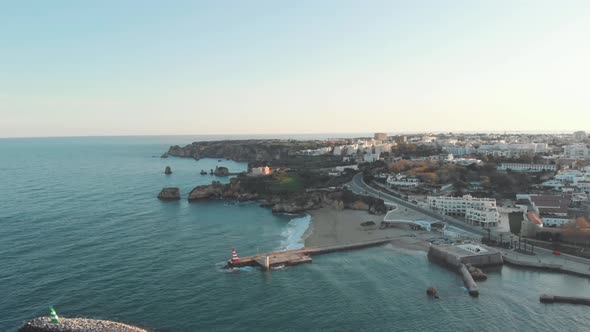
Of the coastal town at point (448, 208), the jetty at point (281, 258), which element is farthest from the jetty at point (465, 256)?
the jetty at point (281, 258)

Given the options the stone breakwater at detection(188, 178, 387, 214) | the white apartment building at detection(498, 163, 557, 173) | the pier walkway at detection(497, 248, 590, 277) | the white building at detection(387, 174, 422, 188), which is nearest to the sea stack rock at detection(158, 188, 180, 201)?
the stone breakwater at detection(188, 178, 387, 214)

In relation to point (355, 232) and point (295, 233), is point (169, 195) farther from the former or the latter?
point (355, 232)

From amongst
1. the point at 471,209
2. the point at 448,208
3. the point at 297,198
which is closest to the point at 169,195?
the point at 297,198

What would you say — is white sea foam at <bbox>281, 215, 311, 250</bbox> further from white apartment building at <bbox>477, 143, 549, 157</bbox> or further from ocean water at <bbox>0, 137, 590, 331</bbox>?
white apartment building at <bbox>477, 143, 549, 157</bbox>

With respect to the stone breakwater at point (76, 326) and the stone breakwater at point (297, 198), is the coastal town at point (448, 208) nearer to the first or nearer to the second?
the stone breakwater at point (297, 198)

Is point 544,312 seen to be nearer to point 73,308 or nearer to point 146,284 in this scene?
point 146,284
